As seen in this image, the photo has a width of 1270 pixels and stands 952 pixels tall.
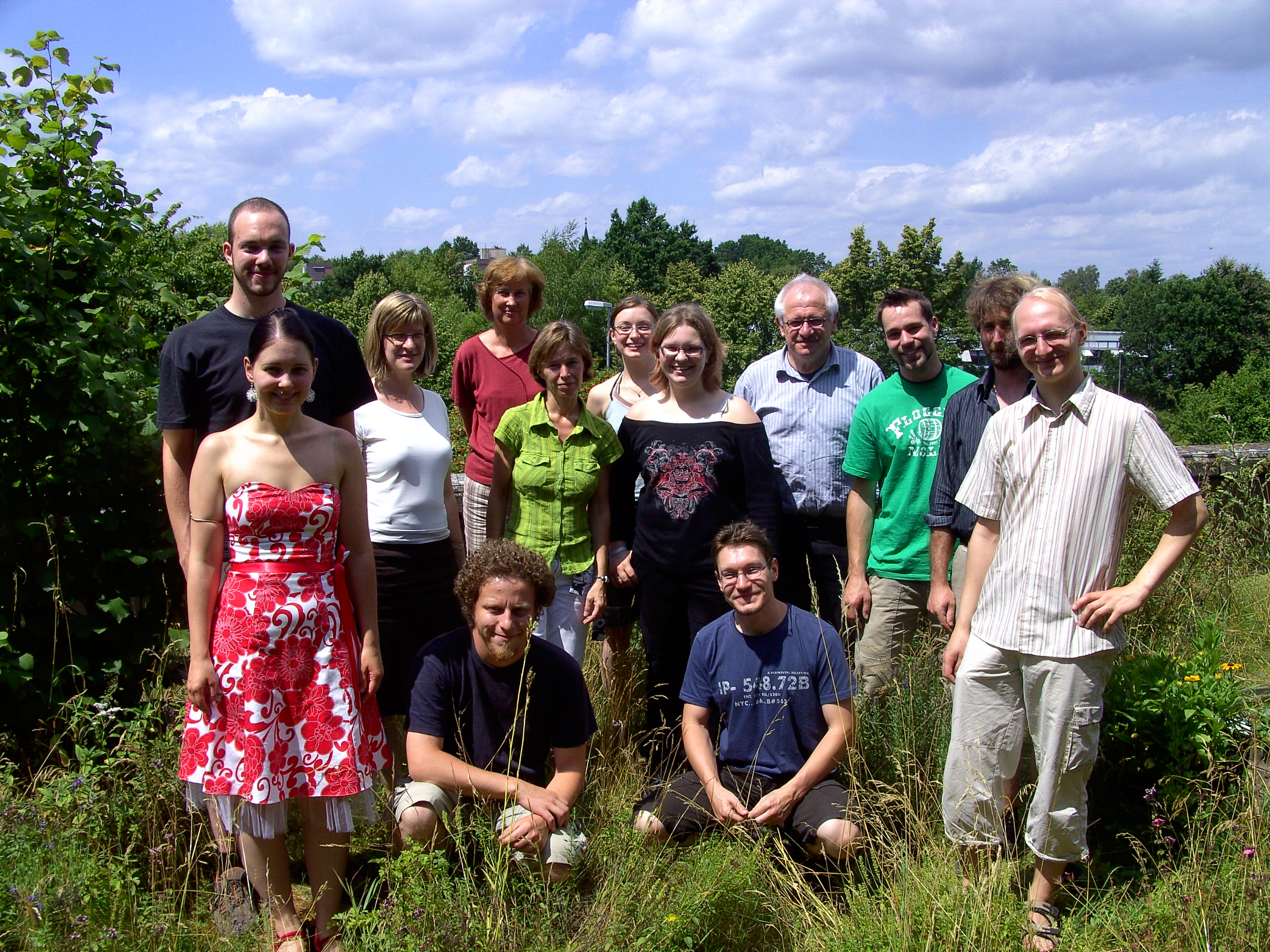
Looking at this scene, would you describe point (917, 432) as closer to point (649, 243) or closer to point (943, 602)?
point (943, 602)

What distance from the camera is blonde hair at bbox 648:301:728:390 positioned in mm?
3922

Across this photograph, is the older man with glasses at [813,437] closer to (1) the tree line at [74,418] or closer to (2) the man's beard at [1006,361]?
(2) the man's beard at [1006,361]

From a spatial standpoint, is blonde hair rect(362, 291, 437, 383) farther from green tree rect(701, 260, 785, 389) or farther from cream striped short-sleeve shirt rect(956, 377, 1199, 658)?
green tree rect(701, 260, 785, 389)

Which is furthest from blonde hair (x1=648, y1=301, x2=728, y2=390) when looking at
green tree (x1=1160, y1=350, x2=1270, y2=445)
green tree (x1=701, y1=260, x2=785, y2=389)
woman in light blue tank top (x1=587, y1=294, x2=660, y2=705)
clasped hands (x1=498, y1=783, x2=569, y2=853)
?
green tree (x1=701, y1=260, x2=785, y2=389)

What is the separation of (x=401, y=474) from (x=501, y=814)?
1349 mm

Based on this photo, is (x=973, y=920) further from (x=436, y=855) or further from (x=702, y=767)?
(x=436, y=855)

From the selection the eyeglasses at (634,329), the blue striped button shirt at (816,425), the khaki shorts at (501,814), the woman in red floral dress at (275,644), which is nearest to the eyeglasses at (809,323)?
the blue striped button shirt at (816,425)

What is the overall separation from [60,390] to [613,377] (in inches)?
96.3

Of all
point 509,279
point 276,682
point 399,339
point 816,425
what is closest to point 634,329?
point 509,279

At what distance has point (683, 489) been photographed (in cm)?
386

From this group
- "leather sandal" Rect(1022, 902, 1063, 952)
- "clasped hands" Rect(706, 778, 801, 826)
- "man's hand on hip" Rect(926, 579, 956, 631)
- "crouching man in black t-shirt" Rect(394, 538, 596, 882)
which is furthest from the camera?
"man's hand on hip" Rect(926, 579, 956, 631)

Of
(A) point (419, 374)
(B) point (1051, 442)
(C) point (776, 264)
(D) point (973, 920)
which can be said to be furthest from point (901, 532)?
(C) point (776, 264)

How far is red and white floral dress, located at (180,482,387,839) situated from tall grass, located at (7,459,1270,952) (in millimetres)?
361

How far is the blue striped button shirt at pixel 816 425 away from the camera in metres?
4.22
